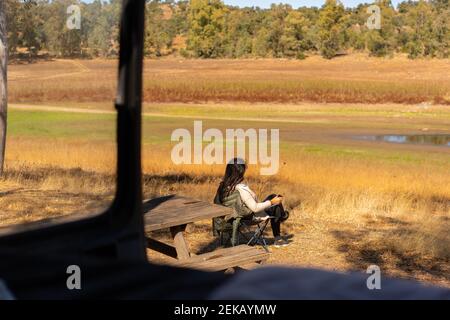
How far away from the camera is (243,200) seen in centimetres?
780

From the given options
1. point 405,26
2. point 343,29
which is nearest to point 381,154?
point 343,29

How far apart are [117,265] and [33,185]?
305 inches

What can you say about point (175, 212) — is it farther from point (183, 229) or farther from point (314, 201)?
point (314, 201)

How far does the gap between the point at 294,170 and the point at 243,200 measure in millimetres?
11600

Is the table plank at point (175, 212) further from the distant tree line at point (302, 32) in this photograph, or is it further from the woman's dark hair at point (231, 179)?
the distant tree line at point (302, 32)

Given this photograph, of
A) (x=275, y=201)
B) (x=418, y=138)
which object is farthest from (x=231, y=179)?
(x=418, y=138)

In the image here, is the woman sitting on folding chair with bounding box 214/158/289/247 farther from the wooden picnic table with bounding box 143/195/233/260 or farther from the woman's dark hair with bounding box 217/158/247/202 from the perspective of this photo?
the wooden picnic table with bounding box 143/195/233/260

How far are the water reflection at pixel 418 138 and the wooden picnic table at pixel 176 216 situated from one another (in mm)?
22309

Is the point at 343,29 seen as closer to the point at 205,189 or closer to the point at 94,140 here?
the point at 205,189

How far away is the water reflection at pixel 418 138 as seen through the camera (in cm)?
2881

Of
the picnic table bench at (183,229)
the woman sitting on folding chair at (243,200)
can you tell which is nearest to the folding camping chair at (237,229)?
the woman sitting on folding chair at (243,200)

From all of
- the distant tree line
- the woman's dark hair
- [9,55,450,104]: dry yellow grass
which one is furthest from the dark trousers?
the distant tree line

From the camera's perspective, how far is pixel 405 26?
3415 inches

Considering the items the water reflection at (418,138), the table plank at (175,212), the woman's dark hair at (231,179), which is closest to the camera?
the table plank at (175,212)
